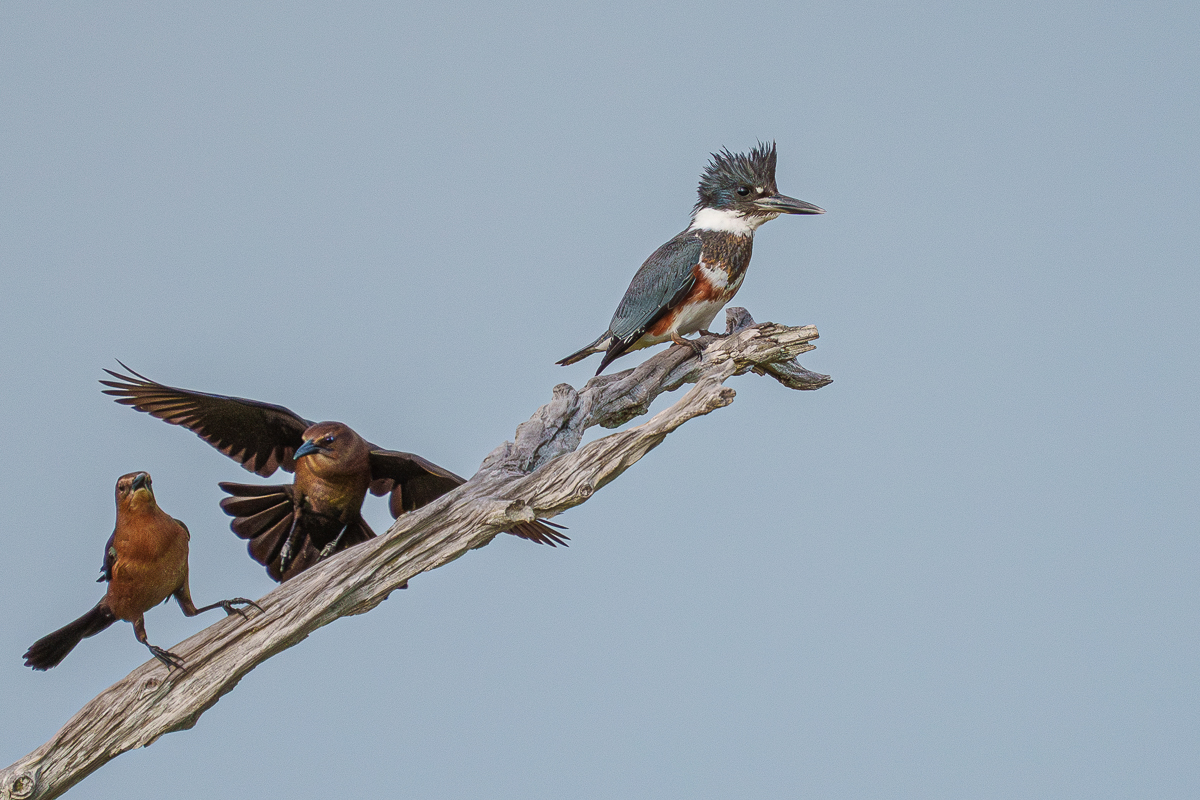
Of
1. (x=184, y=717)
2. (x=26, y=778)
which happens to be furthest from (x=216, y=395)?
(x=26, y=778)

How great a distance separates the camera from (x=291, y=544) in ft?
15.8

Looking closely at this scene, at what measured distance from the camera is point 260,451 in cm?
496

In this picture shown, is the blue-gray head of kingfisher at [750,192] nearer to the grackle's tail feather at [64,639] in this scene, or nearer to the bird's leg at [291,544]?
the bird's leg at [291,544]

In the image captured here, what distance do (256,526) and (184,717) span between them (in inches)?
36.8

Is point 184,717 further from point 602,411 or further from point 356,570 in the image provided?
point 602,411

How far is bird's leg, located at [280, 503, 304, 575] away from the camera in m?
4.79

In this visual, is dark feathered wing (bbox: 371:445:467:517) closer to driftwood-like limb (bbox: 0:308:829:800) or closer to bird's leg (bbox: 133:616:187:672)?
driftwood-like limb (bbox: 0:308:829:800)

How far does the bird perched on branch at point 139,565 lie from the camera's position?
13.5 feet

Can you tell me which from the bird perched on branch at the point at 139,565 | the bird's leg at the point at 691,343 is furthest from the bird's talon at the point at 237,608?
the bird's leg at the point at 691,343

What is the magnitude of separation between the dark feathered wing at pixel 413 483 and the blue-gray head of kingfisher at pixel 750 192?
72.3 inches

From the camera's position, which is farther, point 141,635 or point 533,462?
point 533,462

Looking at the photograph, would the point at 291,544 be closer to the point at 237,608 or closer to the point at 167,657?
the point at 237,608

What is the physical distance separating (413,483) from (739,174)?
217 centimetres

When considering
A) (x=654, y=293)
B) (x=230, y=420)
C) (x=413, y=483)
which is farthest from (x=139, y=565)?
(x=654, y=293)
